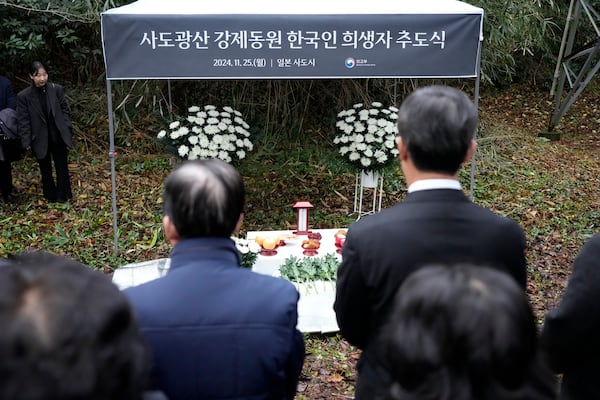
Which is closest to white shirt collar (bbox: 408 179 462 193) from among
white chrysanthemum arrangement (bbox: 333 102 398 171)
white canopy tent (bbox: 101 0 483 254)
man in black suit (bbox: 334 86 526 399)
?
man in black suit (bbox: 334 86 526 399)

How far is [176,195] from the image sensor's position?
1691mm

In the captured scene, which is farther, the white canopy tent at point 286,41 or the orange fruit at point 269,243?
the white canopy tent at point 286,41

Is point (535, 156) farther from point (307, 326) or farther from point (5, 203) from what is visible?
point (5, 203)

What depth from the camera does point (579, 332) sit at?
1.77 meters

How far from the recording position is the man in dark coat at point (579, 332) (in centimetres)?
174

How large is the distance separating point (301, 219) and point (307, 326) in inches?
47.1

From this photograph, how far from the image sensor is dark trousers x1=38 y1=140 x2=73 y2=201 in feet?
21.8

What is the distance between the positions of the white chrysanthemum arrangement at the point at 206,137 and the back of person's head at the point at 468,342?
472cm

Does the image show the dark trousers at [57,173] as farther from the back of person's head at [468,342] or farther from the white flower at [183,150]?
the back of person's head at [468,342]

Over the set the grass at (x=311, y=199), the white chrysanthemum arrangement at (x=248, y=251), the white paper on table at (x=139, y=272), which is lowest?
the grass at (x=311, y=199)

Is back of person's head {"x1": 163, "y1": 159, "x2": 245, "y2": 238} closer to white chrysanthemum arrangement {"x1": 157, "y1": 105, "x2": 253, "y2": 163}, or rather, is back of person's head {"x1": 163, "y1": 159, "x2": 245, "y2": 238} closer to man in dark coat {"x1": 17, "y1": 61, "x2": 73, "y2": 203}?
white chrysanthemum arrangement {"x1": 157, "y1": 105, "x2": 253, "y2": 163}

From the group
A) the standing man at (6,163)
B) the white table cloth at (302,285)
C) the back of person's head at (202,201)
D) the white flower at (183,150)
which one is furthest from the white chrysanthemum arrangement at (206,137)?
the back of person's head at (202,201)

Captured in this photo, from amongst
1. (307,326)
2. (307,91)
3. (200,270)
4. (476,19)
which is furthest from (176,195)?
(307,91)

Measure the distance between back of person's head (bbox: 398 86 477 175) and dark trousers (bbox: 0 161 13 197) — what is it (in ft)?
19.3
